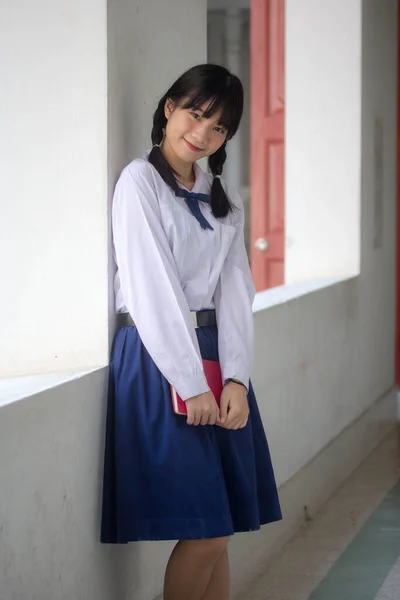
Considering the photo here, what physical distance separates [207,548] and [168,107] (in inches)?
37.8

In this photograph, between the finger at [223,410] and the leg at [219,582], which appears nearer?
the finger at [223,410]

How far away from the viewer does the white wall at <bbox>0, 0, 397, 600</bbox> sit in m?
2.04

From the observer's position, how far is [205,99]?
2.34 metres

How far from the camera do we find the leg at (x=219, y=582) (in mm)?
2477

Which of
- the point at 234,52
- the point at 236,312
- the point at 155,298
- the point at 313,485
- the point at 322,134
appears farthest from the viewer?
the point at 234,52

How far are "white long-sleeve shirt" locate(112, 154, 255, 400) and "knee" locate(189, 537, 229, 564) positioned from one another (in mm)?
336

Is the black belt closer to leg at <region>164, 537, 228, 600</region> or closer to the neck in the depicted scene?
the neck

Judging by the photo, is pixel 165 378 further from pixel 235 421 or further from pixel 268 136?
pixel 268 136

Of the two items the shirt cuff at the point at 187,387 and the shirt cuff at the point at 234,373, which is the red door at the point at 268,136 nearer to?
the shirt cuff at the point at 234,373

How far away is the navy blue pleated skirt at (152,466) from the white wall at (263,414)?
45 mm

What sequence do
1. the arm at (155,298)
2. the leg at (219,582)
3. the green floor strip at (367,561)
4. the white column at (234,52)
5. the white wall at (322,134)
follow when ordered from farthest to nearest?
the white column at (234,52)
the white wall at (322,134)
the green floor strip at (367,561)
the leg at (219,582)
the arm at (155,298)

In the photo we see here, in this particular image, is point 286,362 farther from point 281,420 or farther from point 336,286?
point 336,286

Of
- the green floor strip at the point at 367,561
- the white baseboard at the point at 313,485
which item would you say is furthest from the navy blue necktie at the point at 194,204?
the green floor strip at the point at 367,561

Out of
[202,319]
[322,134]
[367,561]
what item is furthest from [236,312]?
[322,134]
